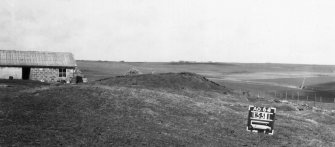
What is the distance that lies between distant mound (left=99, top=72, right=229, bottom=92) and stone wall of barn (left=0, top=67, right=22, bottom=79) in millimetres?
13118

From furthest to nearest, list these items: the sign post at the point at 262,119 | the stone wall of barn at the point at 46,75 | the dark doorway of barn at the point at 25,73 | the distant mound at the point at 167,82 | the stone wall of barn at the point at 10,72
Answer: the dark doorway of barn at the point at 25,73 → the stone wall of barn at the point at 46,75 → the stone wall of barn at the point at 10,72 → the distant mound at the point at 167,82 → the sign post at the point at 262,119

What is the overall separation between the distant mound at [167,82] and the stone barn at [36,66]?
7884mm

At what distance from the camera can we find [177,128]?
2816cm

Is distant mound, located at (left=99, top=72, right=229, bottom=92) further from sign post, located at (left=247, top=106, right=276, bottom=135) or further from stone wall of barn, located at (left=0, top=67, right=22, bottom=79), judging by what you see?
sign post, located at (left=247, top=106, right=276, bottom=135)

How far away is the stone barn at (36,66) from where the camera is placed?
6028 centimetres

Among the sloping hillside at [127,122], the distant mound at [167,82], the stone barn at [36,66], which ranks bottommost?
the sloping hillside at [127,122]

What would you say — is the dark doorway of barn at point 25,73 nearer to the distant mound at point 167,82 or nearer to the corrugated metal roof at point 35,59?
the corrugated metal roof at point 35,59

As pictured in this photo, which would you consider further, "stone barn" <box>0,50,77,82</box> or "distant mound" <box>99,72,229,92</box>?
"stone barn" <box>0,50,77,82</box>

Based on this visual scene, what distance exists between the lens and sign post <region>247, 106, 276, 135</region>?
20283 mm

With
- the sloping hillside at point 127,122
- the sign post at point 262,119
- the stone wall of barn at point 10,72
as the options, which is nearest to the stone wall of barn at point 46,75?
the stone wall of barn at point 10,72

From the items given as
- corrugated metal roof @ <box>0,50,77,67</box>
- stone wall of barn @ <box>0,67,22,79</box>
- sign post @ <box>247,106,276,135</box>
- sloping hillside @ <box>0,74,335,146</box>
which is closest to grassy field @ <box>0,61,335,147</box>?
sloping hillside @ <box>0,74,335,146</box>

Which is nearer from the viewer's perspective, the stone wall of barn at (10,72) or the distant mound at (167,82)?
the distant mound at (167,82)

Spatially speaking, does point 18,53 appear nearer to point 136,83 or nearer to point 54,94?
point 136,83

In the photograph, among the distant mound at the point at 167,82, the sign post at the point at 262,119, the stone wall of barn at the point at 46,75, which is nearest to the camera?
the sign post at the point at 262,119
